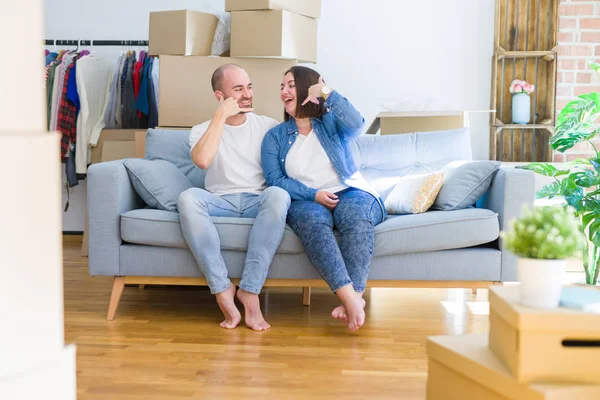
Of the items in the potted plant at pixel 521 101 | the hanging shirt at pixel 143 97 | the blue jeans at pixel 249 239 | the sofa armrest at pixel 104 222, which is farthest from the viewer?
the hanging shirt at pixel 143 97

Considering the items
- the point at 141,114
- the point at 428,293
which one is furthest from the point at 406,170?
the point at 141,114

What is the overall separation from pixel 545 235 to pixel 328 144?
61.3 inches

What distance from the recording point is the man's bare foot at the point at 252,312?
279 centimetres

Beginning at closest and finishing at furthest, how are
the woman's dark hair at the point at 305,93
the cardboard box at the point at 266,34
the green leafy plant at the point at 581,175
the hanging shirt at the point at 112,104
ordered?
the woman's dark hair at the point at 305,93 → the green leafy plant at the point at 581,175 → the cardboard box at the point at 266,34 → the hanging shirt at the point at 112,104

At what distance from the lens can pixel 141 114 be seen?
4734 millimetres

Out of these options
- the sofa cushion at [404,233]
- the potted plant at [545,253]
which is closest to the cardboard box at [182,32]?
the sofa cushion at [404,233]

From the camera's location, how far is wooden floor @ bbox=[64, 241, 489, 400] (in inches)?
83.0

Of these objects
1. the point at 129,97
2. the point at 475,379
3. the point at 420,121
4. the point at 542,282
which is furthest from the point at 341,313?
the point at 129,97

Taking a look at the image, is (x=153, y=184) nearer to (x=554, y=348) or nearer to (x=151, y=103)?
(x=151, y=103)

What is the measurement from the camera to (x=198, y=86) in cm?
371

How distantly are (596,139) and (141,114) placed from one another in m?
2.87

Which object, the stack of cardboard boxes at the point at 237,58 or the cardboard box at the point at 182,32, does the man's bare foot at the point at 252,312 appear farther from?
the cardboard box at the point at 182,32

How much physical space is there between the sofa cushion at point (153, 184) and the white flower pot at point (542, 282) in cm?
176

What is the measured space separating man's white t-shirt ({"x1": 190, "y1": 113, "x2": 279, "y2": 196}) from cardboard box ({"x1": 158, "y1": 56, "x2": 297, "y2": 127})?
1.78ft
